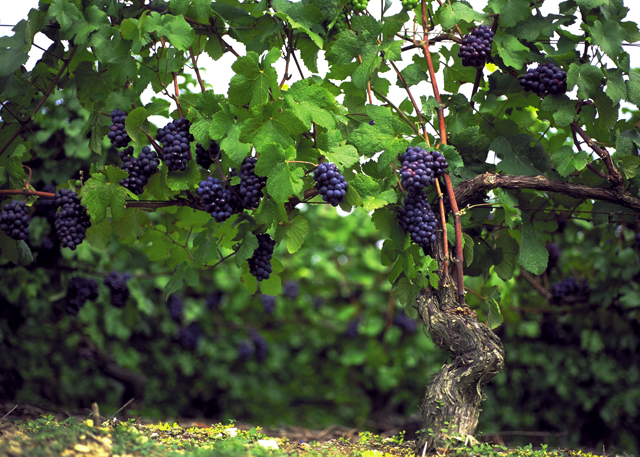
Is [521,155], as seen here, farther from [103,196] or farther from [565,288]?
[565,288]

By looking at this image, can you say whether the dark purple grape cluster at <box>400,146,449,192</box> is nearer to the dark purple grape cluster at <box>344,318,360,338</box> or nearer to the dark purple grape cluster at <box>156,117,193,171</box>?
the dark purple grape cluster at <box>156,117,193,171</box>

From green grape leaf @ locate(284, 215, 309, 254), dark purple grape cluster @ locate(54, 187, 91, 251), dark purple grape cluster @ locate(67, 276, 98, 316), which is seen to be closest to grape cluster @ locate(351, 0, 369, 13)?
green grape leaf @ locate(284, 215, 309, 254)

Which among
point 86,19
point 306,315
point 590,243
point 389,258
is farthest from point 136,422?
→ point 590,243

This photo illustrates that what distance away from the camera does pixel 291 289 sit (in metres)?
4.81

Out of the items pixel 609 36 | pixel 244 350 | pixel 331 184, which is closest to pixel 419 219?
pixel 331 184

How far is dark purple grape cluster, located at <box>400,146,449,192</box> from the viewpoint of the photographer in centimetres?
180

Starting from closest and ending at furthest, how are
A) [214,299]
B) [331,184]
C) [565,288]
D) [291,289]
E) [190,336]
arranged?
[331,184] → [565,288] → [190,336] → [214,299] → [291,289]

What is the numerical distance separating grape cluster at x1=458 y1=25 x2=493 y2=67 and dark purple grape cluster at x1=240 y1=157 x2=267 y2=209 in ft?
2.90

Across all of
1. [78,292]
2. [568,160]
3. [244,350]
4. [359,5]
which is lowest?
[244,350]

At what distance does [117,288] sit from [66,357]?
145 cm

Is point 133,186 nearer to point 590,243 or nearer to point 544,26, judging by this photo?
point 544,26

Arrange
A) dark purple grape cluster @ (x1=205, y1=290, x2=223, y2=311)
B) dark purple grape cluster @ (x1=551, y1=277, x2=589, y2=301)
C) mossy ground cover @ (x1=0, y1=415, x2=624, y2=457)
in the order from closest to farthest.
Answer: mossy ground cover @ (x1=0, y1=415, x2=624, y2=457), dark purple grape cluster @ (x1=551, y1=277, x2=589, y2=301), dark purple grape cluster @ (x1=205, y1=290, x2=223, y2=311)

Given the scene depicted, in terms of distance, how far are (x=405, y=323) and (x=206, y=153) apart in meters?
3.06

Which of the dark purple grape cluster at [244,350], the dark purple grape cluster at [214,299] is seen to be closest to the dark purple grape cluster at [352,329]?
the dark purple grape cluster at [244,350]
